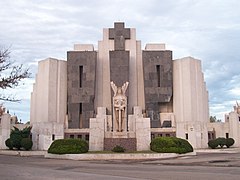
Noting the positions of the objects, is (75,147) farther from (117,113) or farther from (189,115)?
(189,115)

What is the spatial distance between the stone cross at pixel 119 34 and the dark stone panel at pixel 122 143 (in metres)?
24.7

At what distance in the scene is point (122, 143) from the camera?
29094 millimetres

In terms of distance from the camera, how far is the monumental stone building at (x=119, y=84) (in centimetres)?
4903

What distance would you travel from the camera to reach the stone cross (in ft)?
170

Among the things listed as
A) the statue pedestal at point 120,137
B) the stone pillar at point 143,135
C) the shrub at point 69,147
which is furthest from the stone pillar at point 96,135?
the shrub at point 69,147

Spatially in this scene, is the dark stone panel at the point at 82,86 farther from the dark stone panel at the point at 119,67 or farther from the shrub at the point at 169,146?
the shrub at the point at 169,146

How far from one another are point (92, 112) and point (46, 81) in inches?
310

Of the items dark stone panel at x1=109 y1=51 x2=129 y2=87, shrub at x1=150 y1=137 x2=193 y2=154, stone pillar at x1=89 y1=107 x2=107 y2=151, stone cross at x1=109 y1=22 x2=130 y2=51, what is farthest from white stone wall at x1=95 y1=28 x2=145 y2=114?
shrub at x1=150 y1=137 x2=193 y2=154

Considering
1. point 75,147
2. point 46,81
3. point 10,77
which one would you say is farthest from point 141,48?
point 10,77

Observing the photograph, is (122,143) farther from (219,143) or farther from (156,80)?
(156,80)

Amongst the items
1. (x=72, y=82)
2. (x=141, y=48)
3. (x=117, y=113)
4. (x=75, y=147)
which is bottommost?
(x=75, y=147)

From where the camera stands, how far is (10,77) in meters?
12.3

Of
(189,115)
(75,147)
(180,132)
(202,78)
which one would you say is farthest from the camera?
(202,78)

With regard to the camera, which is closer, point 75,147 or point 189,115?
point 75,147
